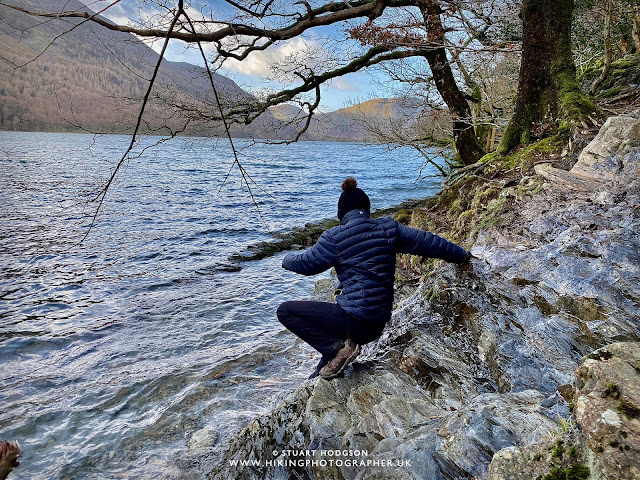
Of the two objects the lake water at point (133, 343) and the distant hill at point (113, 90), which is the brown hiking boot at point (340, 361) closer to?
the lake water at point (133, 343)

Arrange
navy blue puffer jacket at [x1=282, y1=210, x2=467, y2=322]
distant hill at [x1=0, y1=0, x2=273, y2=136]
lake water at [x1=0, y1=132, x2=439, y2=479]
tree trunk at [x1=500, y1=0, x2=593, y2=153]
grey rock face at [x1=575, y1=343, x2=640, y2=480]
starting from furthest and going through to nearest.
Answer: tree trunk at [x1=500, y1=0, x2=593, y2=153] < lake water at [x1=0, y1=132, x2=439, y2=479] < navy blue puffer jacket at [x1=282, y1=210, x2=467, y2=322] < distant hill at [x1=0, y1=0, x2=273, y2=136] < grey rock face at [x1=575, y1=343, x2=640, y2=480]

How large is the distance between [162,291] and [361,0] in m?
9.53

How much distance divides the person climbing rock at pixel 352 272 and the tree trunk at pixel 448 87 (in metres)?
7.06

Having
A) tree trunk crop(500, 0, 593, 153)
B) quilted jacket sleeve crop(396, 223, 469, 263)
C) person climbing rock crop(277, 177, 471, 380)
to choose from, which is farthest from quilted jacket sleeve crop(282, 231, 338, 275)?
tree trunk crop(500, 0, 593, 153)

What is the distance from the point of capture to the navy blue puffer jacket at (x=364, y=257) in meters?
3.79

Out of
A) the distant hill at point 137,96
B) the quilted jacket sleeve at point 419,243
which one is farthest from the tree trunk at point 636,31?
the quilted jacket sleeve at point 419,243

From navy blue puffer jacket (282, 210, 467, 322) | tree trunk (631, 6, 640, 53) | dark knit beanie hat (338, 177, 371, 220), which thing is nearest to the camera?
navy blue puffer jacket (282, 210, 467, 322)

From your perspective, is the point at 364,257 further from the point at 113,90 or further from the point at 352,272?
the point at 113,90

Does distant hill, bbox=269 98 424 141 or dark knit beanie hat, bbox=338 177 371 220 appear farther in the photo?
distant hill, bbox=269 98 424 141

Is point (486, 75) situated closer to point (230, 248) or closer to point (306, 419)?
point (230, 248)

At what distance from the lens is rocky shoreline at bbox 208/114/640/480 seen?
6.77ft

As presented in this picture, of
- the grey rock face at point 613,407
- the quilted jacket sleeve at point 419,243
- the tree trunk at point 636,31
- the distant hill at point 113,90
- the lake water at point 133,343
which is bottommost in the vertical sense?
the lake water at point 133,343

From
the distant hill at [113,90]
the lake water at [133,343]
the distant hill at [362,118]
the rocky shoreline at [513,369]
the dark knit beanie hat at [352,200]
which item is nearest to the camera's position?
the rocky shoreline at [513,369]

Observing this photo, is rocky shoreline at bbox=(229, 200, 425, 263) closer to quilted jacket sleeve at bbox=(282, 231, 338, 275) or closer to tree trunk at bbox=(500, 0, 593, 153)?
tree trunk at bbox=(500, 0, 593, 153)
